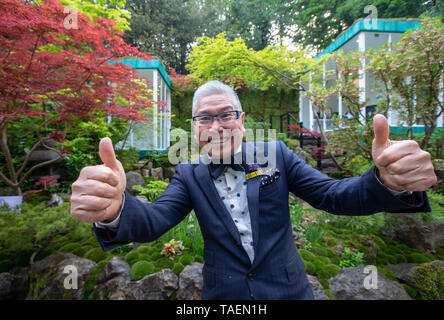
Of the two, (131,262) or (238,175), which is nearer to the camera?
(238,175)

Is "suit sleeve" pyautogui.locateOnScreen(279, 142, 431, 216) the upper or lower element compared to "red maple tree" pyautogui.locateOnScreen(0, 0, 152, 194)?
lower

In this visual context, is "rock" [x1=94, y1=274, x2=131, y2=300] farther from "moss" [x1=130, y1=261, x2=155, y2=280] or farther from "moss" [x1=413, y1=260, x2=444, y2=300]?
"moss" [x1=413, y1=260, x2=444, y2=300]

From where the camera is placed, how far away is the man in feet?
2.57

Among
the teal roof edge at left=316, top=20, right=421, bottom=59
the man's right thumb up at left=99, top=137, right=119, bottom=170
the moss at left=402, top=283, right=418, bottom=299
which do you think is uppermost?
the teal roof edge at left=316, top=20, right=421, bottom=59

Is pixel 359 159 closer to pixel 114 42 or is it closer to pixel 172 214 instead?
pixel 172 214

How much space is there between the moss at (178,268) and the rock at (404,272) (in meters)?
2.52

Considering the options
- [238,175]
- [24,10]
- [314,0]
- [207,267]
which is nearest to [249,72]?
[24,10]

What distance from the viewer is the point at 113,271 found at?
2266mm

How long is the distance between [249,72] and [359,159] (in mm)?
3660

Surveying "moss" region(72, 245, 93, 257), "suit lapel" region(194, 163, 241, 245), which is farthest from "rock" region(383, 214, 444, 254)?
"moss" region(72, 245, 93, 257)

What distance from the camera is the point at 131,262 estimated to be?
2424mm

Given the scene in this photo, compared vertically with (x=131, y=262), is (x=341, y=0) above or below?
above

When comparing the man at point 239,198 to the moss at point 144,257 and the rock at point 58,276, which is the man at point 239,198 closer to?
the moss at point 144,257

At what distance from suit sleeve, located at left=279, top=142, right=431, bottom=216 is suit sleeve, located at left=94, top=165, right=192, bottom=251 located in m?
0.68
